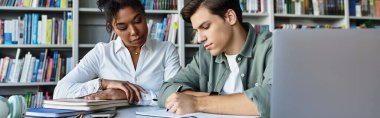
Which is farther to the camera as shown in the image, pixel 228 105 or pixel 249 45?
pixel 249 45

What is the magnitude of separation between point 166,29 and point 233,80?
163 centimetres

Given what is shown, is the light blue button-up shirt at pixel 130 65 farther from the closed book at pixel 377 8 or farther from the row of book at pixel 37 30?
the closed book at pixel 377 8

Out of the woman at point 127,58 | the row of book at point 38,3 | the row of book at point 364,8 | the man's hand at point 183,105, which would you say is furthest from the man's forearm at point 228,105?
the row of book at point 364,8

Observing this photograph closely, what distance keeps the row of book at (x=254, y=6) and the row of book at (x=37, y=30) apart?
4.60ft

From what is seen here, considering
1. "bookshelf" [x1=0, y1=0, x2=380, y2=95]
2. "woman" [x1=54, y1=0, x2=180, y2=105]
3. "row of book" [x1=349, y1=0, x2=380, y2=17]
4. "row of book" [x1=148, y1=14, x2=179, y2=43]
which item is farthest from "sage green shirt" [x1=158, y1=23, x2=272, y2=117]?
"row of book" [x1=349, y1=0, x2=380, y2=17]

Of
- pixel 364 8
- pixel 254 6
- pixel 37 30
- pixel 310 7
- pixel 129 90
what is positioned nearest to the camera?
pixel 129 90

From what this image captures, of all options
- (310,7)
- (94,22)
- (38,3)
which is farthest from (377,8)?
(38,3)

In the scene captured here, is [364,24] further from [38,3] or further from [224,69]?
[38,3]

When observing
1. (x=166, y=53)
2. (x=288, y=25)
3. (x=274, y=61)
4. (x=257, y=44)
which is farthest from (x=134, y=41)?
(x=288, y=25)

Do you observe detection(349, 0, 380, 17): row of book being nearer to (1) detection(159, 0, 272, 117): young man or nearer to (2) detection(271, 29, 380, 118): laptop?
(1) detection(159, 0, 272, 117): young man

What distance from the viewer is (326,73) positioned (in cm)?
56

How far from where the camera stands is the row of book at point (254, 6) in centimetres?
298

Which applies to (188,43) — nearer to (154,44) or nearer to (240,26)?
(154,44)

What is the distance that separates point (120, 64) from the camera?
1.74 meters
